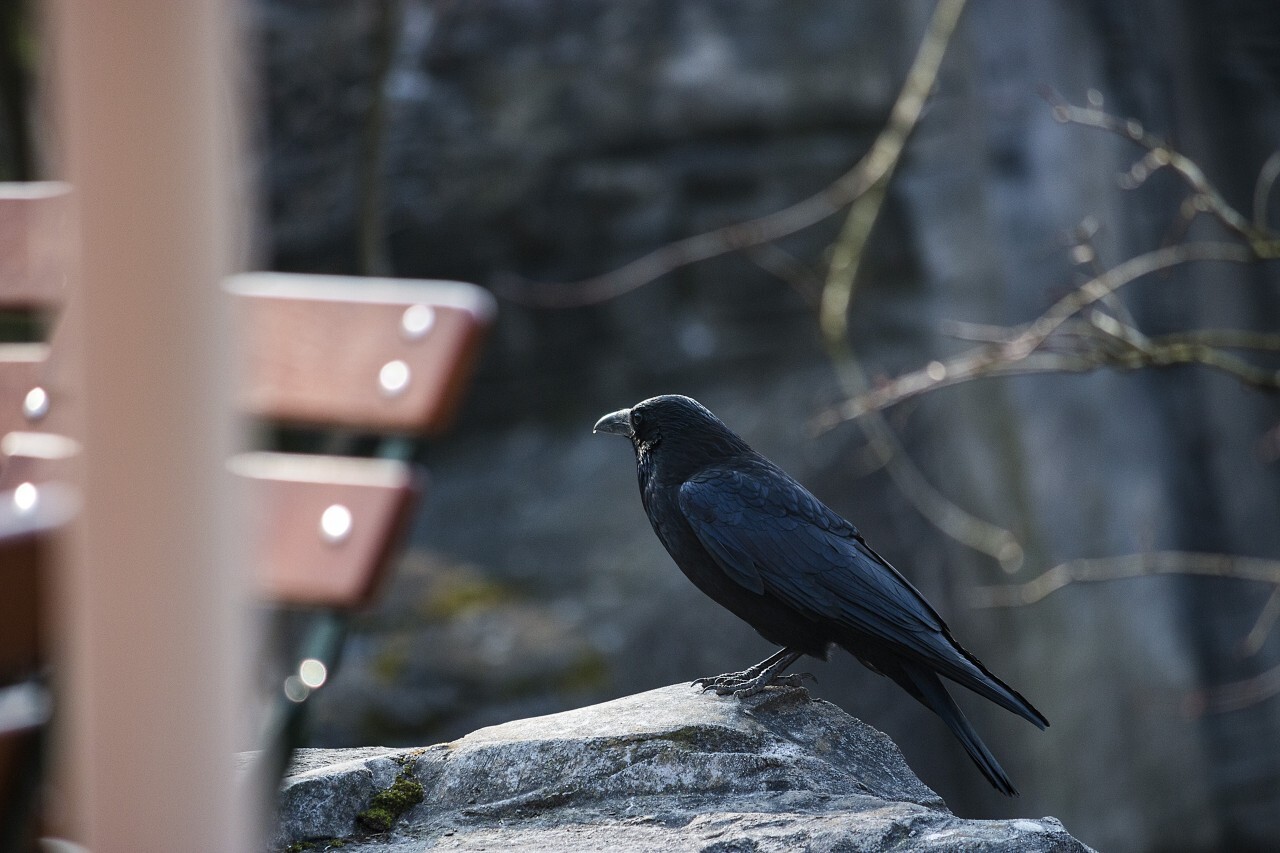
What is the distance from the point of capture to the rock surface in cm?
234

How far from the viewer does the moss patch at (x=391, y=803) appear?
8.39ft

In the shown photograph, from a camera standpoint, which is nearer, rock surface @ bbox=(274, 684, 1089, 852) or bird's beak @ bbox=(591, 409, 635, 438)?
rock surface @ bbox=(274, 684, 1089, 852)

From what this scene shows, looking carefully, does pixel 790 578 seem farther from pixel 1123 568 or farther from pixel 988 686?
pixel 1123 568

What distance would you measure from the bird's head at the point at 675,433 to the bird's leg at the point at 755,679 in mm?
554

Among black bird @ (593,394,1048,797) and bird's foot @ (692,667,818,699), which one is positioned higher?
black bird @ (593,394,1048,797)

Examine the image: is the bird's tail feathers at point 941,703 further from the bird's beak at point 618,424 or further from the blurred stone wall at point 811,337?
the blurred stone wall at point 811,337

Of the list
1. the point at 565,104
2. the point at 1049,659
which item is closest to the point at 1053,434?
the point at 1049,659

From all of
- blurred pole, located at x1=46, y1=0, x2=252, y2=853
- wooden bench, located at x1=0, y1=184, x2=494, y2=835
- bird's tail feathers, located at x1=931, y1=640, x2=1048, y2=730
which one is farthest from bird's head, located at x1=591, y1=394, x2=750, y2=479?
blurred pole, located at x1=46, y1=0, x2=252, y2=853

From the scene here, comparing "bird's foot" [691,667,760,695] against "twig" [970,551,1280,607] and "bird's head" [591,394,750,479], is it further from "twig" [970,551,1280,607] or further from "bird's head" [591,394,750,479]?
"twig" [970,551,1280,607]

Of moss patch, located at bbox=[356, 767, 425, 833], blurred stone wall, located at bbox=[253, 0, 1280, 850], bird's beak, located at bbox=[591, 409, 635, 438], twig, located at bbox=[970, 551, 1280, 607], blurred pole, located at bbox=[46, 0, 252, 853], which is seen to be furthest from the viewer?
blurred stone wall, located at bbox=[253, 0, 1280, 850]

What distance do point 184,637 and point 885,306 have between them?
23.7 ft

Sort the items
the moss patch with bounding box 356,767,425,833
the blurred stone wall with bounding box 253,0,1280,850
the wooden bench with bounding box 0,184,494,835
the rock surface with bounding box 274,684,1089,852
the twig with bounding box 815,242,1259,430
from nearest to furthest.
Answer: the wooden bench with bounding box 0,184,494,835
the rock surface with bounding box 274,684,1089,852
the moss patch with bounding box 356,767,425,833
the twig with bounding box 815,242,1259,430
the blurred stone wall with bounding box 253,0,1280,850

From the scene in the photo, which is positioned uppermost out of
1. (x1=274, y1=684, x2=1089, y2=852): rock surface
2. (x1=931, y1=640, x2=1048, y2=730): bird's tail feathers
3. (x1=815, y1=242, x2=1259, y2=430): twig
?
(x1=815, y1=242, x2=1259, y2=430): twig

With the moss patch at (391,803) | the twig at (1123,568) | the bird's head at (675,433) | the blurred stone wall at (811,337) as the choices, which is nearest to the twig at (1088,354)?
the bird's head at (675,433)
